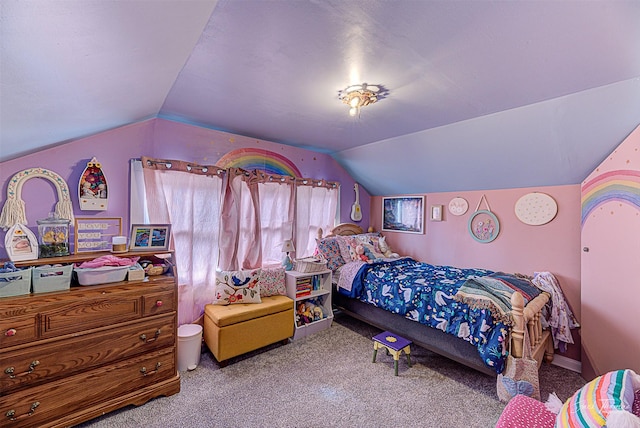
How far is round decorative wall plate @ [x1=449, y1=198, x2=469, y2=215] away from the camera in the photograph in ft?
12.0

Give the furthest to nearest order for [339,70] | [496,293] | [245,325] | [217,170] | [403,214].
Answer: [403,214]
[217,170]
[245,325]
[496,293]
[339,70]

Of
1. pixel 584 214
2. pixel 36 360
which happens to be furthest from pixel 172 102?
pixel 584 214

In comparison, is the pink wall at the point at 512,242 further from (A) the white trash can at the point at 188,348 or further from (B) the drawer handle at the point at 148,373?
(B) the drawer handle at the point at 148,373

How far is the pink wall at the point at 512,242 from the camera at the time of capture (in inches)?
109

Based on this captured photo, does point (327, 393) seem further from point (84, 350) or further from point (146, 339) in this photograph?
point (84, 350)

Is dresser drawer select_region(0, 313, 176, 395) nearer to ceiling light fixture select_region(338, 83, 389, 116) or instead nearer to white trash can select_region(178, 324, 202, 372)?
white trash can select_region(178, 324, 202, 372)

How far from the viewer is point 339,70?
68.8 inches

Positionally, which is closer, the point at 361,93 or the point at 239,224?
the point at 361,93

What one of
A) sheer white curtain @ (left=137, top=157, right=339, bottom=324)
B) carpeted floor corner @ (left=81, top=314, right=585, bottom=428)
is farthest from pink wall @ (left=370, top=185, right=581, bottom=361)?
sheer white curtain @ (left=137, top=157, right=339, bottom=324)

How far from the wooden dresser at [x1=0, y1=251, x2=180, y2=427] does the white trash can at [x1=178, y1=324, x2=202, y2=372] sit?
0.27 metres

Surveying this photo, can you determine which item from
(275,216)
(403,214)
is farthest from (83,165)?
(403,214)

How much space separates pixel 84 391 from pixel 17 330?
1.92ft

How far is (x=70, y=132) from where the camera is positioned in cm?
195

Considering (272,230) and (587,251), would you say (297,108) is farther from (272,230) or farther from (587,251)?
(587,251)
